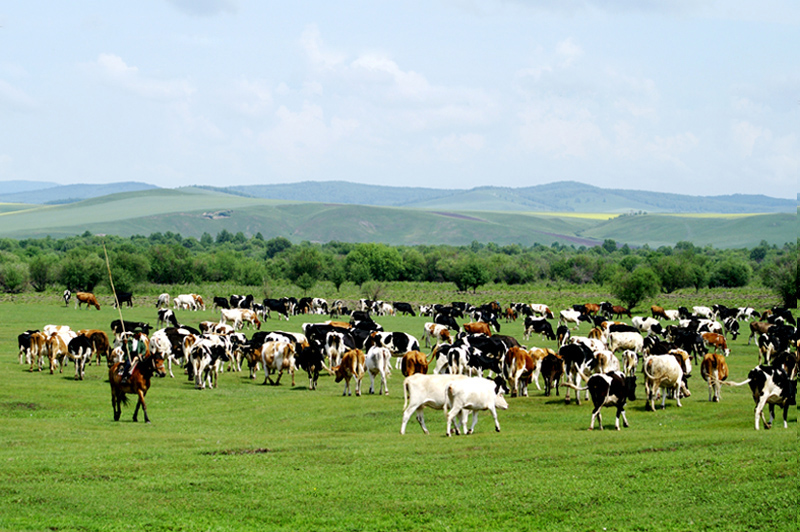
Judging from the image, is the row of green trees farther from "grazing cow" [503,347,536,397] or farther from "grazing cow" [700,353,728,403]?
"grazing cow" [503,347,536,397]

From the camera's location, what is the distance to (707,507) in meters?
13.0

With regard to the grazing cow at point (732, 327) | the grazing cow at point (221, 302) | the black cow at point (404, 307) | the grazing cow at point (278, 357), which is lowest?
the black cow at point (404, 307)

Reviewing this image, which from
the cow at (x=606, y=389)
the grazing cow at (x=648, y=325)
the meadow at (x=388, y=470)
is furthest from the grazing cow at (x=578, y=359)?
the grazing cow at (x=648, y=325)

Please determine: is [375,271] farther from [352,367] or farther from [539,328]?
[352,367]

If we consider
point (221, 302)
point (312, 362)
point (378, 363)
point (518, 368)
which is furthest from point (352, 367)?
point (221, 302)

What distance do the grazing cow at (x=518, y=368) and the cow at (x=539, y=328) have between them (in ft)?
86.3

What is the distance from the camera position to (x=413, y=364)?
27.7 meters

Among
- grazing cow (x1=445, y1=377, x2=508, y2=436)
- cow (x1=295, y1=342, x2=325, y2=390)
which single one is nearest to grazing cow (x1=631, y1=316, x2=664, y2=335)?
cow (x1=295, y1=342, x2=325, y2=390)

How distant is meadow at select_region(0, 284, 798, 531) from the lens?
43.2 ft

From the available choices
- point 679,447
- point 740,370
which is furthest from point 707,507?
point 740,370

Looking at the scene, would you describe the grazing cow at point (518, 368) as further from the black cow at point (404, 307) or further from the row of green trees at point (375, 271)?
the black cow at point (404, 307)

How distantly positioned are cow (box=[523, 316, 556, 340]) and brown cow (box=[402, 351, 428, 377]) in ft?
91.6

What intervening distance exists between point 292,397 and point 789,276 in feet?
204

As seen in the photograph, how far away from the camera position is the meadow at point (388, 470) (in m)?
13.2
